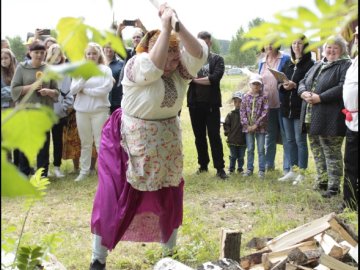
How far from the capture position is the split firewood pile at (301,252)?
3100 mm

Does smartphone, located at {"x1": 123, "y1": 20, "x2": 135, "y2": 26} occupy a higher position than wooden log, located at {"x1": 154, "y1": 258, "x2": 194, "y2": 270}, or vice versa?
smartphone, located at {"x1": 123, "y1": 20, "x2": 135, "y2": 26}

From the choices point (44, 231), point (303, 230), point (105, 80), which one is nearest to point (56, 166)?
point (105, 80)

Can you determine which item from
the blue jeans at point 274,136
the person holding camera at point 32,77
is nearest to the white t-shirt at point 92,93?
the person holding camera at point 32,77

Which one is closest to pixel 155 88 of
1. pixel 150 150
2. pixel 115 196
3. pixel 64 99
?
pixel 150 150

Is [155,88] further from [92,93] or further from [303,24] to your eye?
[92,93]

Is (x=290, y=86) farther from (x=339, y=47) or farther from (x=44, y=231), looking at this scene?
(x=44, y=231)

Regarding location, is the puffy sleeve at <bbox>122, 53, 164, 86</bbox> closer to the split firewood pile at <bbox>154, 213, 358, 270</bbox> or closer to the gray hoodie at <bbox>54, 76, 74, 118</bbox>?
the split firewood pile at <bbox>154, 213, 358, 270</bbox>

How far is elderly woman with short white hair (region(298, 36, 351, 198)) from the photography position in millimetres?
5254

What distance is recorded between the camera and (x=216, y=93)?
6.61 meters

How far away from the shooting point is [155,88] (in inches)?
123

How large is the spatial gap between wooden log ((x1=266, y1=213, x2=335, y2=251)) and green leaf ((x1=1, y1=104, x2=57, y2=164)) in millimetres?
2893

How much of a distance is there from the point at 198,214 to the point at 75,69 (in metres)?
4.40

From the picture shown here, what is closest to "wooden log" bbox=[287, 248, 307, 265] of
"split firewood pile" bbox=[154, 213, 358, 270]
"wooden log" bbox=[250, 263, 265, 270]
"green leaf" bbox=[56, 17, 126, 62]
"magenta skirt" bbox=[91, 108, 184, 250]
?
"split firewood pile" bbox=[154, 213, 358, 270]

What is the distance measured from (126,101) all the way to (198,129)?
12.0ft
